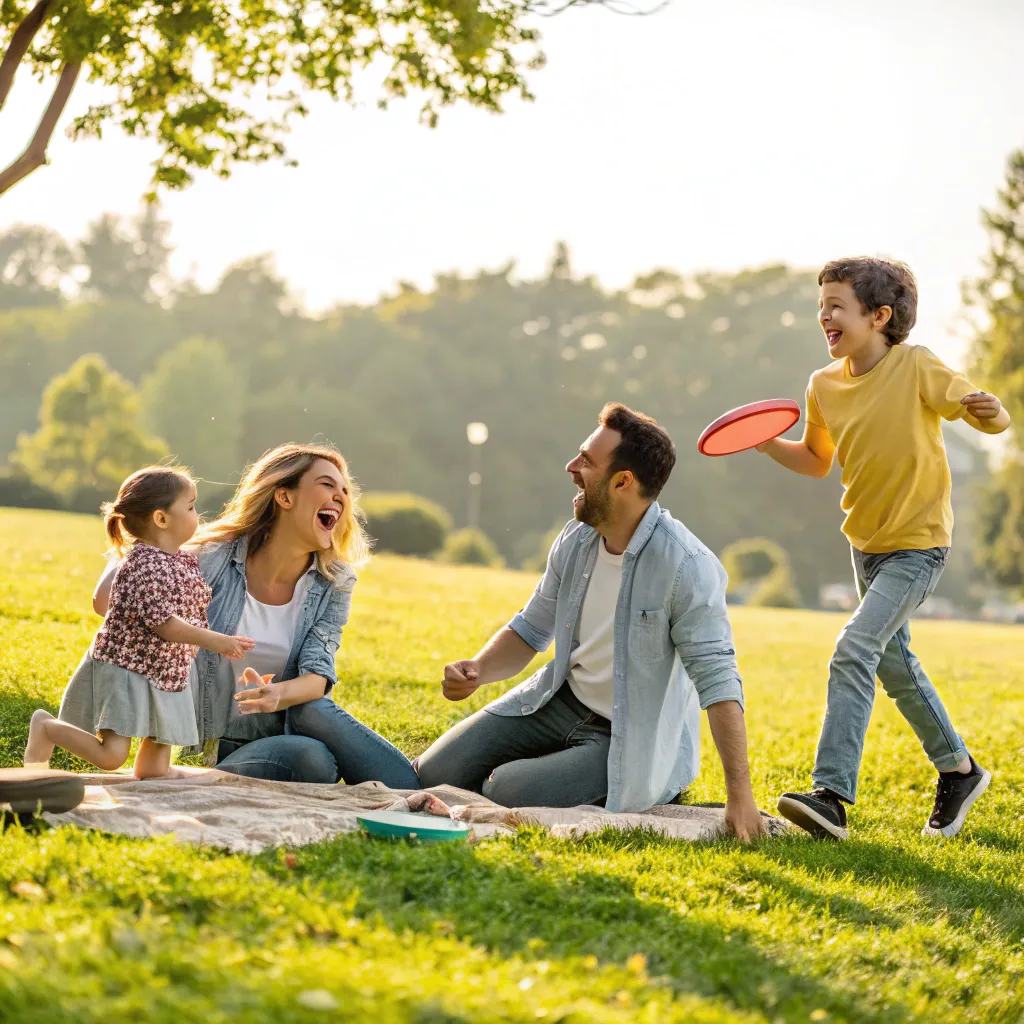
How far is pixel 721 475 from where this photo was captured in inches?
2408

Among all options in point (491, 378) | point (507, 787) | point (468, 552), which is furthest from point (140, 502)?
point (491, 378)

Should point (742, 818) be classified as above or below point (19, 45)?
below

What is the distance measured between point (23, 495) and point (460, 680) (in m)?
28.6

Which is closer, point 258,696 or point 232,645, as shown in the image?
point 232,645

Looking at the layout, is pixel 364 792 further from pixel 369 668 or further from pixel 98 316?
pixel 98 316

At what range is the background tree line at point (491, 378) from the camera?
58406 mm

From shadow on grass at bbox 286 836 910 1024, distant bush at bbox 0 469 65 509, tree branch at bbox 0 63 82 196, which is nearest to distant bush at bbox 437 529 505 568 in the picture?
distant bush at bbox 0 469 65 509

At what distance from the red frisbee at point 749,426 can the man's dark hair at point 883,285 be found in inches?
21.2

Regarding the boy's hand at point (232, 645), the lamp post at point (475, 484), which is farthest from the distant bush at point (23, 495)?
the boy's hand at point (232, 645)

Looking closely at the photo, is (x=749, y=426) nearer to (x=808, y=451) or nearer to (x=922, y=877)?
(x=808, y=451)

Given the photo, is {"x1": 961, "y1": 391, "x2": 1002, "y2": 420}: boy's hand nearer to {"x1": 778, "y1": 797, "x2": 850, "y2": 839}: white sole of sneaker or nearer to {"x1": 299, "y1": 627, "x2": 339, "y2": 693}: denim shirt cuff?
{"x1": 778, "y1": 797, "x2": 850, "y2": 839}: white sole of sneaker

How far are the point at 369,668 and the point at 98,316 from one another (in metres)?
62.3

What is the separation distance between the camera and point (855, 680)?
5.51 m

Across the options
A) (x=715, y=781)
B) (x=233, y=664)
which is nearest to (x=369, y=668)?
(x=715, y=781)
